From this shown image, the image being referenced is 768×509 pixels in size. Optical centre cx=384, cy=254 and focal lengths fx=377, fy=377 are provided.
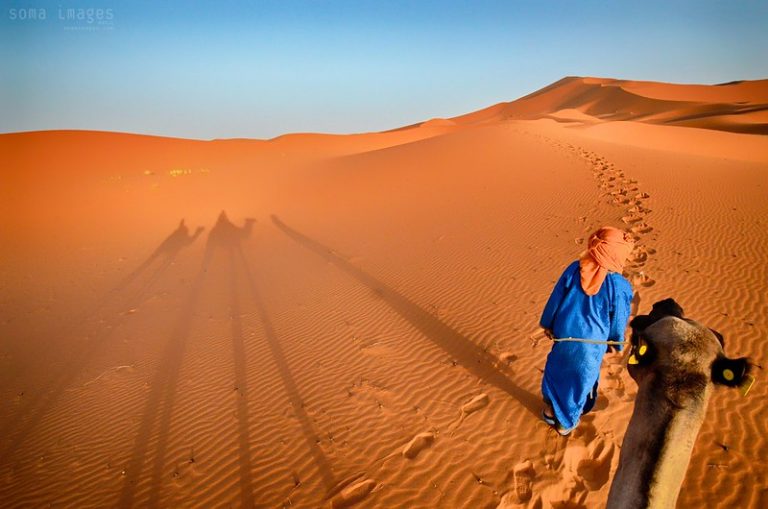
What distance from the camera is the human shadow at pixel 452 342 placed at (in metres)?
4.99

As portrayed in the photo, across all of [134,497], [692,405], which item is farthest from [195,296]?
[692,405]

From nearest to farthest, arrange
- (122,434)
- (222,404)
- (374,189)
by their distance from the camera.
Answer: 1. (122,434)
2. (222,404)
3. (374,189)

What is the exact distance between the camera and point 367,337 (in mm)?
6766

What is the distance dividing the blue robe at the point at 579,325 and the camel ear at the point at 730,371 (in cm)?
208

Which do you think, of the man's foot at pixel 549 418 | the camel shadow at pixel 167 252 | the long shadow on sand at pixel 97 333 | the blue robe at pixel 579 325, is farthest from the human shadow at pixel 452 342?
the camel shadow at pixel 167 252

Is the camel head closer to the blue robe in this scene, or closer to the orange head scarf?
the orange head scarf

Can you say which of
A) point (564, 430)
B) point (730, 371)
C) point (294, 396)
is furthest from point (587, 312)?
point (294, 396)

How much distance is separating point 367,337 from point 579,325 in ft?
13.4

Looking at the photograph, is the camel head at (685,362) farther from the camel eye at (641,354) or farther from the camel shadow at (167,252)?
the camel shadow at (167,252)

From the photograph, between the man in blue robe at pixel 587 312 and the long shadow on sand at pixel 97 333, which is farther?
the long shadow on sand at pixel 97 333

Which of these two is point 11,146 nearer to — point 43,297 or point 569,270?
point 43,297

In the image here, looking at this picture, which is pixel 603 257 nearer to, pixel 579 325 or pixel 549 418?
pixel 579 325

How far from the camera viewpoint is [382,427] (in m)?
4.66

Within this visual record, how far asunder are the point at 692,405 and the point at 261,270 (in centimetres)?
1069
